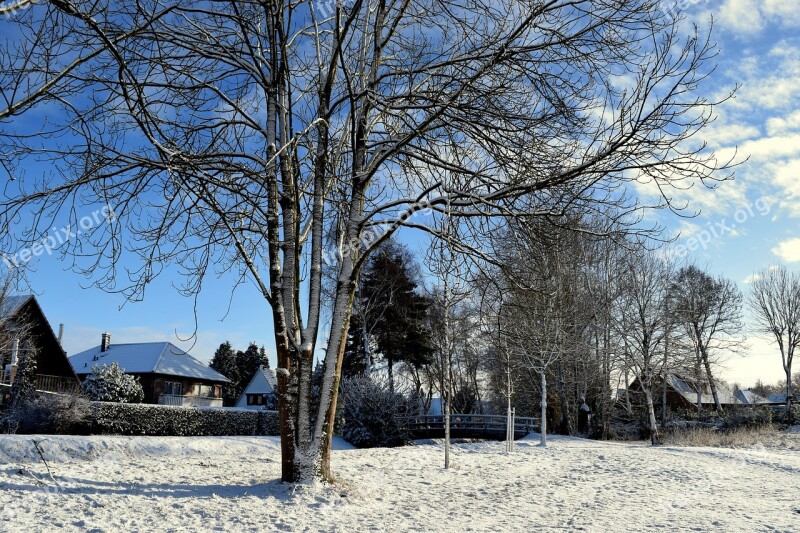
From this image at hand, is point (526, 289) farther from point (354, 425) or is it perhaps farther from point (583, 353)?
point (583, 353)

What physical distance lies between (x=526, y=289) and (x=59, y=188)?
7.01 meters

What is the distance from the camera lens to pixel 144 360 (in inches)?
1559

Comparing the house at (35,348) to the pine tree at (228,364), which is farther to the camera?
the pine tree at (228,364)

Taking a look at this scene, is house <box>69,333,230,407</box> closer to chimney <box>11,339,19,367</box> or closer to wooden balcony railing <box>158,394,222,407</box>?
wooden balcony railing <box>158,394,222,407</box>

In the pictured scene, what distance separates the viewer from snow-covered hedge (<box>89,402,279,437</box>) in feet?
58.7

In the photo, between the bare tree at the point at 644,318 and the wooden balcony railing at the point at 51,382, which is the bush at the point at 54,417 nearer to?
the wooden balcony railing at the point at 51,382

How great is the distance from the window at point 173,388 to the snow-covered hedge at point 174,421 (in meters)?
19.4

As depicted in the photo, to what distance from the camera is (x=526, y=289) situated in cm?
863

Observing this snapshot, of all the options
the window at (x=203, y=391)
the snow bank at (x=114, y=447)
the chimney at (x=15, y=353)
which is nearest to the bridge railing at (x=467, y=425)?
the snow bank at (x=114, y=447)

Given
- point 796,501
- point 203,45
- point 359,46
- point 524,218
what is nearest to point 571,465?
point 796,501

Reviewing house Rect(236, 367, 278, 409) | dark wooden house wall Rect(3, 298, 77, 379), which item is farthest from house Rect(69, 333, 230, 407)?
dark wooden house wall Rect(3, 298, 77, 379)

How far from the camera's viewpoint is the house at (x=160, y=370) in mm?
38438

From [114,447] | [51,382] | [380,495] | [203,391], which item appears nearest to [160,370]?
[203,391]

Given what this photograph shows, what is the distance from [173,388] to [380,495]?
36.1m
